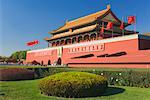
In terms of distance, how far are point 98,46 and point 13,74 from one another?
17389mm

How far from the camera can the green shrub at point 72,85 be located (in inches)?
341

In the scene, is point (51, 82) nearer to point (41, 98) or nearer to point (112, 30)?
point (41, 98)

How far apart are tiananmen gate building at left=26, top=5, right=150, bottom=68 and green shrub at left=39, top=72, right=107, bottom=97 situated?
11.8 metres

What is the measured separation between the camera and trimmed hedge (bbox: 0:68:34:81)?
595 inches

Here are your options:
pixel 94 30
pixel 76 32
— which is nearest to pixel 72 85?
pixel 94 30

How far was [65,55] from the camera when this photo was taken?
39031mm

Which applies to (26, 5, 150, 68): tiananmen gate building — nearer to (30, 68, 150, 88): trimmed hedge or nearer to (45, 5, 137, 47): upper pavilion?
(45, 5, 137, 47): upper pavilion

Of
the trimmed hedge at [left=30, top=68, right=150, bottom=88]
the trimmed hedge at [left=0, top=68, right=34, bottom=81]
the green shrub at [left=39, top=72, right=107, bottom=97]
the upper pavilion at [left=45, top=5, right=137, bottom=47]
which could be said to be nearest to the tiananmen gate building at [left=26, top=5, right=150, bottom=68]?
the upper pavilion at [left=45, top=5, right=137, bottom=47]

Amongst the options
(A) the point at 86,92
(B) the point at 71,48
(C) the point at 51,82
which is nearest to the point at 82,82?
(A) the point at 86,92

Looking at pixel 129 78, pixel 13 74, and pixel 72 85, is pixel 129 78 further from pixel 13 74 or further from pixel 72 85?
pixel 13 74

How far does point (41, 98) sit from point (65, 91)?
3.16ft

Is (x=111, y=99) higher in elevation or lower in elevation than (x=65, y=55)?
lower

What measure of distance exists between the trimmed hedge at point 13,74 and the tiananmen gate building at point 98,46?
992 centimetres

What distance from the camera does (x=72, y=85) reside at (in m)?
8.62
